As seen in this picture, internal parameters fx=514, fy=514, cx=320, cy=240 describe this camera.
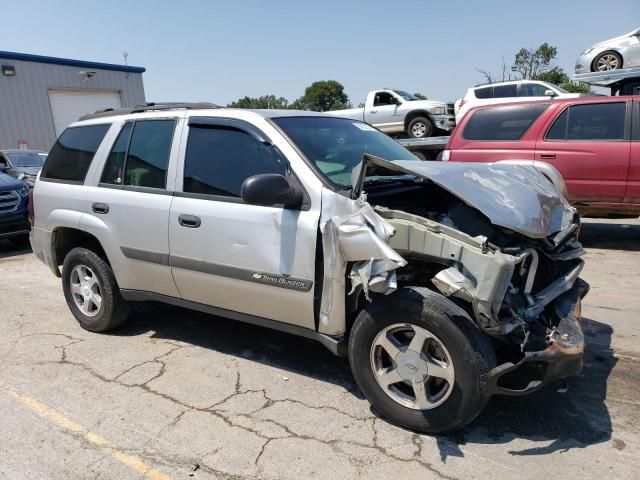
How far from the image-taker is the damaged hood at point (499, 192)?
2742 millimetres

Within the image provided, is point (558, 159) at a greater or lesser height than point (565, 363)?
greater

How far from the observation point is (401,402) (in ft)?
9.41

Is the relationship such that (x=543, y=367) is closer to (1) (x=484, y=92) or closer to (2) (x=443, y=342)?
(2) (x=443, y=342)

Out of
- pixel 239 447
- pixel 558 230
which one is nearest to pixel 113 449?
pixel 239 447

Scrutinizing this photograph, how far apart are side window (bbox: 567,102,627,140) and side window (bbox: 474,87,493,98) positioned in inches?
285

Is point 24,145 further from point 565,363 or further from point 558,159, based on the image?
point 565,363

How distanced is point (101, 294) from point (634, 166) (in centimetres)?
635

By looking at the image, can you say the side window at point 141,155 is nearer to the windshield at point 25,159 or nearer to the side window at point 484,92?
the windshield at point 25,159

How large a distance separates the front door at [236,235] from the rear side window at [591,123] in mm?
5188

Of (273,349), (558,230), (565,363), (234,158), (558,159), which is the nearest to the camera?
(565,363)

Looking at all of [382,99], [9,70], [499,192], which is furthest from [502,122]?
[9,70]

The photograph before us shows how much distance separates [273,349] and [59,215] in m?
2.18

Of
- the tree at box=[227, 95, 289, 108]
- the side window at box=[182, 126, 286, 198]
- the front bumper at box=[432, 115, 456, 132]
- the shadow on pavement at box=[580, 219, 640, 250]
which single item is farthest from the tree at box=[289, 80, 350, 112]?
the side window at box=[182, 126, 286, 198]

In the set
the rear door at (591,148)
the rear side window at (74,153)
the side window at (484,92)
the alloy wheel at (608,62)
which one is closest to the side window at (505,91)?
the side window at (484,92)
